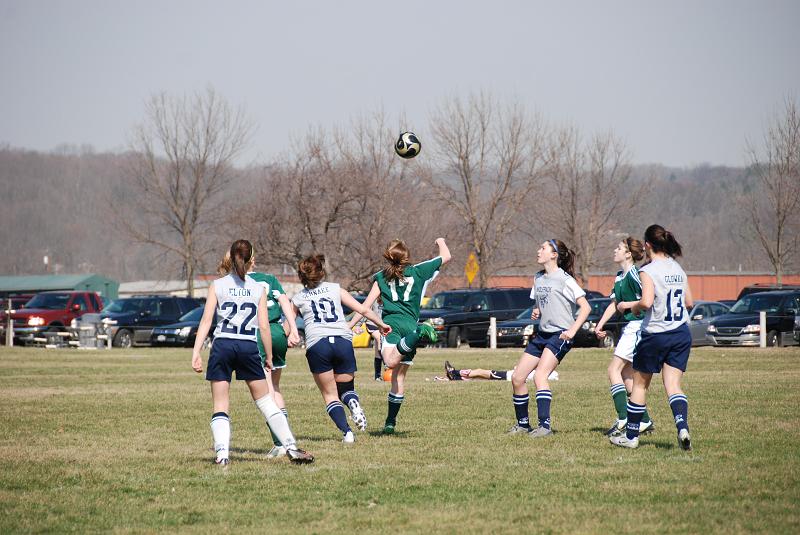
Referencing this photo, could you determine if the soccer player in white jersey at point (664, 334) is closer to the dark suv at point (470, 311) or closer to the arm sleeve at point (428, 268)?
the arm sleeve at point (428, 268)

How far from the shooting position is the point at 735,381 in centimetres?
1923

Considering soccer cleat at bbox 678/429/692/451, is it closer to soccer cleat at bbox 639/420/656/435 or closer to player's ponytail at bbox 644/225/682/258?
soccer cleat at bbox 639/420/656/435

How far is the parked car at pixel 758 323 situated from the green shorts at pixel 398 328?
912 inches

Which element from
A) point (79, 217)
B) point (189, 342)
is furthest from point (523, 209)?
point (79, 217)

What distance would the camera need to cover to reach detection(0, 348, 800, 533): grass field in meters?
7.34

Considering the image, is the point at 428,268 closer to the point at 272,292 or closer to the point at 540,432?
the point at 272,292

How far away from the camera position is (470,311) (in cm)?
3525

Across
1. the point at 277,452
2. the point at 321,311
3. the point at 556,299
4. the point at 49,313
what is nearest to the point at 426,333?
the point at 321,311

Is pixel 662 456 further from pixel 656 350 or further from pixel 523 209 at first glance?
pixel 523 209

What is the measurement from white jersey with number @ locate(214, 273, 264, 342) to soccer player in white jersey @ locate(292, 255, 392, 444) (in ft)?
5.31

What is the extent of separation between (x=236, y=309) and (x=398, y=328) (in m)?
2.46

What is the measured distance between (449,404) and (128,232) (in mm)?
47733

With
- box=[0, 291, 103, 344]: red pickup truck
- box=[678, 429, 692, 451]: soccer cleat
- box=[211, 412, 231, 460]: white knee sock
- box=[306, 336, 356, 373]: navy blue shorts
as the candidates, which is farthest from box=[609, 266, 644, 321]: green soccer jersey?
box=[0, 291, 103, 344]: red pickup truck

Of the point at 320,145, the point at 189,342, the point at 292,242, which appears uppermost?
the point at 320,145
